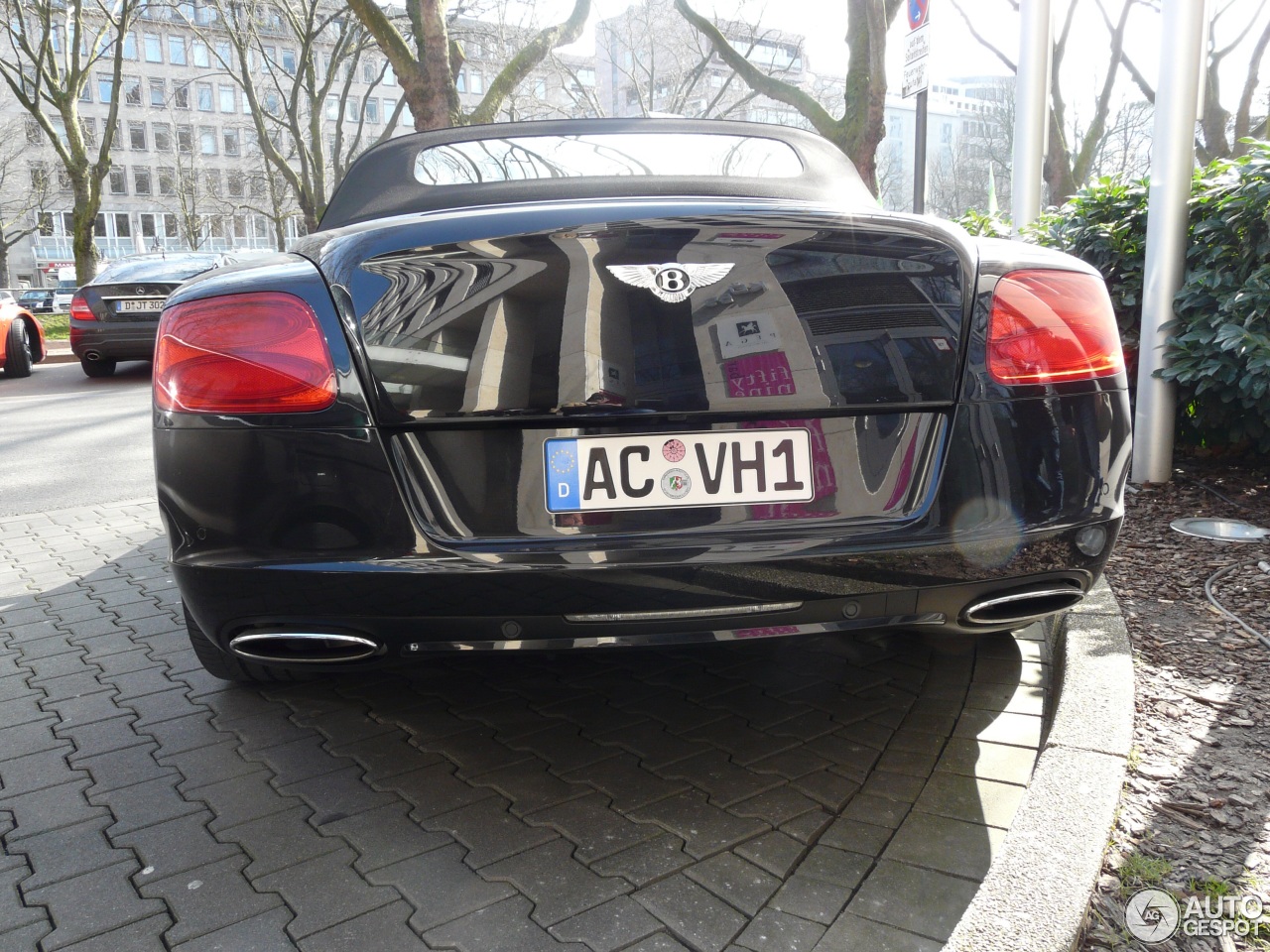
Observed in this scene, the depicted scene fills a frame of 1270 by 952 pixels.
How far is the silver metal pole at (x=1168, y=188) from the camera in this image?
5113 millimetres

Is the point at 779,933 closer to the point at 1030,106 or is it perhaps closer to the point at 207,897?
the point at 207,897

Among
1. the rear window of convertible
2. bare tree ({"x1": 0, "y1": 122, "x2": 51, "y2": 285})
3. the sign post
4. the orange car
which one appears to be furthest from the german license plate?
bare tree ({"x1": 0, "y1": 122, "x2": 51, "y2": 285})

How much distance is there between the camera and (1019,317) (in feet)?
7.66

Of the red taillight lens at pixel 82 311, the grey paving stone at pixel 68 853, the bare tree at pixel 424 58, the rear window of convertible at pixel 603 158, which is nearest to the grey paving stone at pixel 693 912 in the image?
the grey paving stone at pixel 68 853

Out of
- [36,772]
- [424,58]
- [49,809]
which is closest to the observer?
[49,809]

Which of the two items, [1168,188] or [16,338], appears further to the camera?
[16,338]

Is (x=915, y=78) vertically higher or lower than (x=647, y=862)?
higher

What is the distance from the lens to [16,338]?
14.7 metres

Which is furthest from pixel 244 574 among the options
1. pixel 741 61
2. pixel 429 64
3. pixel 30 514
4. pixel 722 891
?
pixel 741 61

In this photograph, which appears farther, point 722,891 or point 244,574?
point 244,574

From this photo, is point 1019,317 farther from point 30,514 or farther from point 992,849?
point 30,514

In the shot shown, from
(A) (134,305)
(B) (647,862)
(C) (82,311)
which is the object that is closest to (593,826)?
(B) (647,862)

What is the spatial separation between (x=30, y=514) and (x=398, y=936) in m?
5.06

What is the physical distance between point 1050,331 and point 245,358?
1707mm
